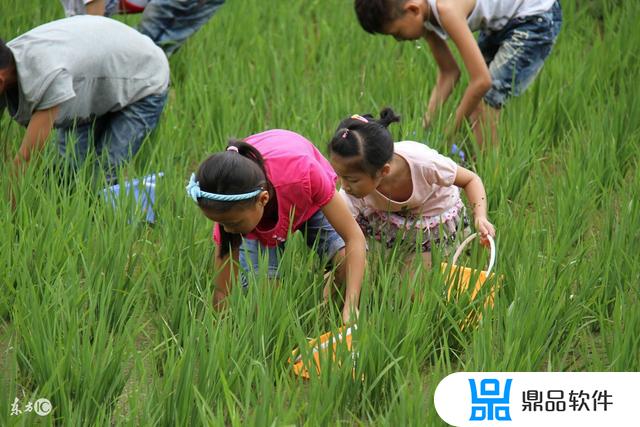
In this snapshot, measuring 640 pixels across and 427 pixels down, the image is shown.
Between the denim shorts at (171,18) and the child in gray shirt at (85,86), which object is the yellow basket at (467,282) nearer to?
the child in gray shirt at (85,86)

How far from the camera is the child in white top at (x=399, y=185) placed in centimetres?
244

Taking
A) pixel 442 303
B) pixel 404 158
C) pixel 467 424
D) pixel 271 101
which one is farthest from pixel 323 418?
pixel 271 101

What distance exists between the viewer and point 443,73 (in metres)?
3.46

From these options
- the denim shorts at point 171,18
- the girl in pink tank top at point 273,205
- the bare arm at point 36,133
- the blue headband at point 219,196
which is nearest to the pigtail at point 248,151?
the girl in pink tank top at point 273,205

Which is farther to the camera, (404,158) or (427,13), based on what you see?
(427,13)

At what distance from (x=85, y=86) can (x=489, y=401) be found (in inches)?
66.6

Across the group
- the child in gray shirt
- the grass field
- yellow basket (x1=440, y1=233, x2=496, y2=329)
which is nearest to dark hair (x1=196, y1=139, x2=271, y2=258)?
the grass field

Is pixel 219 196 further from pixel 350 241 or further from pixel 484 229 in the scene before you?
pixel 484 229

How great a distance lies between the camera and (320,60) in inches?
162

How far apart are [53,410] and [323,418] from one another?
0.55m

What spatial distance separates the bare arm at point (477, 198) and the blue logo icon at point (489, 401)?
0.54 metres

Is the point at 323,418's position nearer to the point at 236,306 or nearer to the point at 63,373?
the point at 236,306

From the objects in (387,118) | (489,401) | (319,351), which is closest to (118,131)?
(387,118)

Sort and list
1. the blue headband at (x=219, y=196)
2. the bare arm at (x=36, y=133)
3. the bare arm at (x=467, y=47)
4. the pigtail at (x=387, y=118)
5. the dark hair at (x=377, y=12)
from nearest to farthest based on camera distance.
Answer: the blue headband at (x=219, y=196) → the pigtail at (x=387, y=118) → the bare arm at (x=36, y=133) → the dark hair at (x=377, y=12) → the bare arm at (x=467, y=47)
